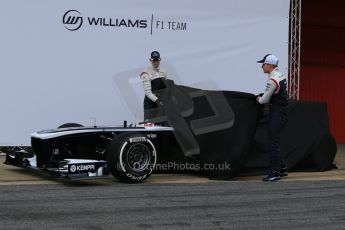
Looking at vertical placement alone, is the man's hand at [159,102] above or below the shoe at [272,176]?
above

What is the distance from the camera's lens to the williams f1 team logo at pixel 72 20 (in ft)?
37.2

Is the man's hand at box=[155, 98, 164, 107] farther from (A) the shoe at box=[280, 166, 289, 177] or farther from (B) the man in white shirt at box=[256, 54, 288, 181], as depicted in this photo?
(A) the shoe at box=[280, 166, 289, 177]

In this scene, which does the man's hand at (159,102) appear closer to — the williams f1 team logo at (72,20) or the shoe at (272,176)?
the shoe at (272,176)

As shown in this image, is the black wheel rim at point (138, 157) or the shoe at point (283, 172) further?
the shoe at point (283, 172)

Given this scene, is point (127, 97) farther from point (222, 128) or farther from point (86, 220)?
point (86, 220)

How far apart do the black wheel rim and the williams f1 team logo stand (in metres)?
4.29

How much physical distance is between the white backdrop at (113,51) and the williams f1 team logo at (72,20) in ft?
0.06

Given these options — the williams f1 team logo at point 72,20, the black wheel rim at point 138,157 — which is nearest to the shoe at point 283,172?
the black wheel rim at point 138,157

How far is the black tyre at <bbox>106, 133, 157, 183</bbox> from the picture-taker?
7680 millimetres

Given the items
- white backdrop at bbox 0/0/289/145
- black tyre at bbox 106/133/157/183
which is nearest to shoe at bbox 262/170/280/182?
black tyre at bbox 106/133/157/183

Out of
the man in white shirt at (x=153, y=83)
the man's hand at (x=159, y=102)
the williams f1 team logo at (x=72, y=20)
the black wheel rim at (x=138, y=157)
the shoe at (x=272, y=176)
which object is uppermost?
the williams f1 team logo at (x=72, y=20)

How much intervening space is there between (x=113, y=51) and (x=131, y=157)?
4.37m

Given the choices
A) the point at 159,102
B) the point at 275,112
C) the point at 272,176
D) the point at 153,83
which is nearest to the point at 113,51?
the point at 153,83

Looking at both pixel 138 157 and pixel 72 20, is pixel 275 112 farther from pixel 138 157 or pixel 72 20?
pixel 72 20
